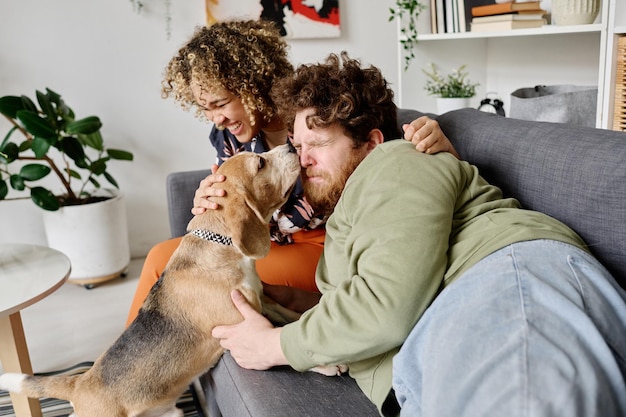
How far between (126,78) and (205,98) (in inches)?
68.5

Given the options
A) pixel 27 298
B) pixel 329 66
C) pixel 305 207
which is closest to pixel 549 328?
pixel 329 66

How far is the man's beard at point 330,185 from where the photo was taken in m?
1.53

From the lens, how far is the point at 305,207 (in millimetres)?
1959

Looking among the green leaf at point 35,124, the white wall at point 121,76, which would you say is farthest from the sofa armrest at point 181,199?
the white wall at point 121,76

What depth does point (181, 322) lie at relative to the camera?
153 cm

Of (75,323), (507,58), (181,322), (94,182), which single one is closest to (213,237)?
(181,322)

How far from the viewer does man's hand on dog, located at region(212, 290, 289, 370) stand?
1354 millimetres

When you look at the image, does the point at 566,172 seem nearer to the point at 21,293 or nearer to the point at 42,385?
the point at 42,385

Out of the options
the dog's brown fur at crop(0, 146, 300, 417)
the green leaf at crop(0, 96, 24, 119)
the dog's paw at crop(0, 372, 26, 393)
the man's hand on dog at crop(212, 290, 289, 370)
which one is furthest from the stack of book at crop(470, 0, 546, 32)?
the dog's paw at crop(0, 372, 26, 393)

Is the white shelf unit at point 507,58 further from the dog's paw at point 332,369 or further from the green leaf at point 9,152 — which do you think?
the green leaf at point 9,152

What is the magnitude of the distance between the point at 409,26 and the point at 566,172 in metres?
2.16

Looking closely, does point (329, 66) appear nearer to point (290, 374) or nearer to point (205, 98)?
point (205, 98)

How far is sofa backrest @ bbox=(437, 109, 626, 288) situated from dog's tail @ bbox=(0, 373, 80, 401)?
1245 mm

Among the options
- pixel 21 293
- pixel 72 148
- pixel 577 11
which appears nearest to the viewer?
pixel 21 293
